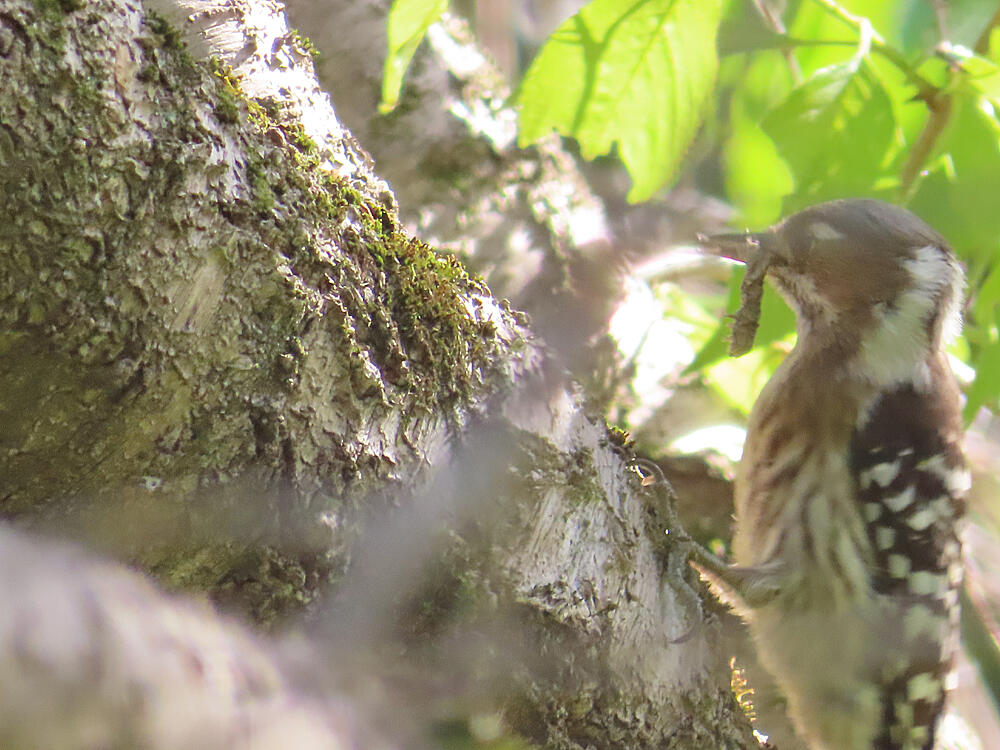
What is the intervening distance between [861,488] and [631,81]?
2.94 feet

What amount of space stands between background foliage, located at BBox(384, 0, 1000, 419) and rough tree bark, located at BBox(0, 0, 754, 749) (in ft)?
1.63

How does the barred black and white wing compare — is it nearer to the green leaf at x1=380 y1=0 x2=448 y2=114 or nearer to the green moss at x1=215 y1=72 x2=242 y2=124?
the green leaf at x1=380 y1=0 x2=448 y2=114

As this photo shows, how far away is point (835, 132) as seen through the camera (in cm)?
172

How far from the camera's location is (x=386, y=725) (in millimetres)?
571

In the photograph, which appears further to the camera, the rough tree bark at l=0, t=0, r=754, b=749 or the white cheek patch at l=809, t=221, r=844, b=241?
the white cheek patch at l=809, t=221, r=844, b=241

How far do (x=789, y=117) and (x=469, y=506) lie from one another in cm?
99

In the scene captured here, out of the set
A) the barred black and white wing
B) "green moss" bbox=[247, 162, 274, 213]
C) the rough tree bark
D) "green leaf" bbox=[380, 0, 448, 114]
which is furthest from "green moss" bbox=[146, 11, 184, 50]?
the barred black and white wing

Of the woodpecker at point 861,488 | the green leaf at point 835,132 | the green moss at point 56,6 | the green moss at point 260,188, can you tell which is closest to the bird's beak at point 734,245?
the woodpecker at point 861,488

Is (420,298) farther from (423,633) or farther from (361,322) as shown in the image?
(423,633)

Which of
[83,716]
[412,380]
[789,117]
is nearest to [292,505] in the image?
[412,380]

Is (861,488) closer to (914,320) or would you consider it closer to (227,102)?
(914,320)

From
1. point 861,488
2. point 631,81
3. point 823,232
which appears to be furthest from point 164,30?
point 861,488

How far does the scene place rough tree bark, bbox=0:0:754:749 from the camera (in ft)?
2.75

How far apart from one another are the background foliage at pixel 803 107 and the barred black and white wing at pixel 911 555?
0.50 ft
